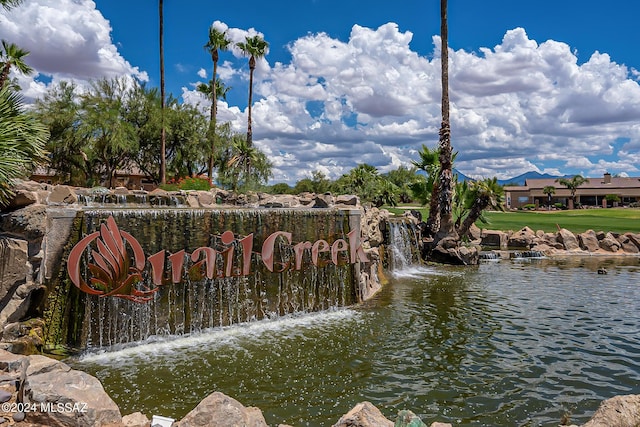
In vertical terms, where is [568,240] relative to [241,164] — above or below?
below

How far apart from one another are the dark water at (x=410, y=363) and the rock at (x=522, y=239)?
1578 centimetres

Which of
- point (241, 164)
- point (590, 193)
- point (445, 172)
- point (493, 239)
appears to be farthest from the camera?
point (590, 193)

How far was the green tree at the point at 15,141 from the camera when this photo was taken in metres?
7.78

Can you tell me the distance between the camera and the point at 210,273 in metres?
9.85

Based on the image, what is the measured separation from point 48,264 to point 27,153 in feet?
7.80

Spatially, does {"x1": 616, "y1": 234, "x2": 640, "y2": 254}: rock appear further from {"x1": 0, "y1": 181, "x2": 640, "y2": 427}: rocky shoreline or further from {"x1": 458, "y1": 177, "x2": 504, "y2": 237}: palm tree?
{"x1": 0, "y1": 181, "x2": 640, "y2": 427}: rocky shoreline

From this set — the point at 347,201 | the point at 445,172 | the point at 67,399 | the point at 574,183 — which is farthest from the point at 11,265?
the point at 574,183

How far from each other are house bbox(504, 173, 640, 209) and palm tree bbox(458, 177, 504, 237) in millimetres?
58681

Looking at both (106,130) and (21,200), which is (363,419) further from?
(106,130)

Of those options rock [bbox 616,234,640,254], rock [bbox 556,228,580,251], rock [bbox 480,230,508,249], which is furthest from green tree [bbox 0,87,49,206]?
rock [bbox 616,234,640,254]

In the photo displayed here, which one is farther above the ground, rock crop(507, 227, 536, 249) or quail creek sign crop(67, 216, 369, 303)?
quail creek sign crop(67, 216, 369, 303)

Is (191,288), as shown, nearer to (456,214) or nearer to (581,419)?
(581,419)

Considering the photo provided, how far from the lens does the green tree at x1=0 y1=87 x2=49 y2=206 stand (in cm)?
778

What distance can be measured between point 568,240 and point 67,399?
29.0 m
